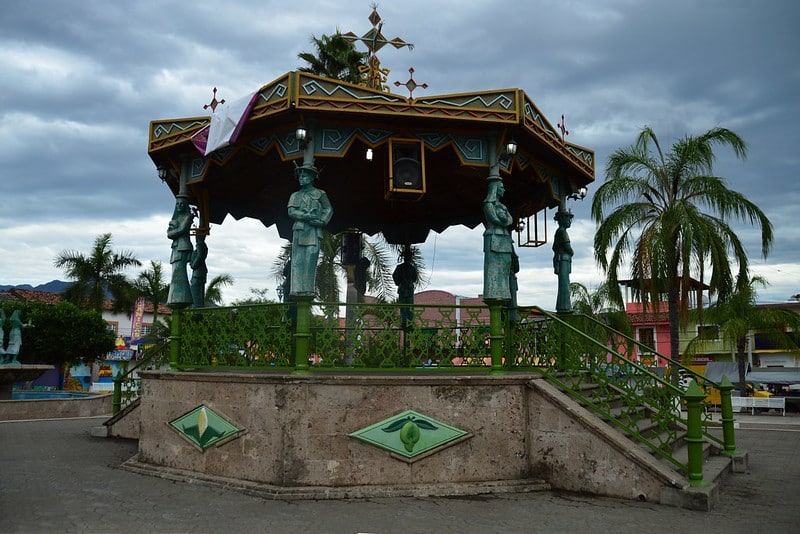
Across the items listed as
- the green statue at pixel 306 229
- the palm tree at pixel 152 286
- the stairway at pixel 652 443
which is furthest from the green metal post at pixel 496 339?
the palm tree at pixel 152 286

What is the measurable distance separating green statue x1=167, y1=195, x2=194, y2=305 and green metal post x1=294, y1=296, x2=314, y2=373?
2632 millimetres

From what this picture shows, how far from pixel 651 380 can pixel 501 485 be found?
2.36 meters

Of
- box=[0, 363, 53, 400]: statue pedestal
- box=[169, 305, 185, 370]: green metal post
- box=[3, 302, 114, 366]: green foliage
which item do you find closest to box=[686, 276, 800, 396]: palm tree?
box=[169, 305, 185, 370]: green metal post

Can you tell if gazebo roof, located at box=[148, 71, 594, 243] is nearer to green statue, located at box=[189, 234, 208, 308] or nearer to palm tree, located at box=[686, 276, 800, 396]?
green statue, located at box=[189, 234, 208, 308]

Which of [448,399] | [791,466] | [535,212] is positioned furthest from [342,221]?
[791,466]

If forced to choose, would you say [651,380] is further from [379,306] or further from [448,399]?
[379,306]

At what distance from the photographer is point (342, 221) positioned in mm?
14250

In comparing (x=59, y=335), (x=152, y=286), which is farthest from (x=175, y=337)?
(x=152, y=286)

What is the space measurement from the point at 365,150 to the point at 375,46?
2.31 meters

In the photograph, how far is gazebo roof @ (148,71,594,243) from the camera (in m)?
8.43

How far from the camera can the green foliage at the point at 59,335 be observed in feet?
94.4

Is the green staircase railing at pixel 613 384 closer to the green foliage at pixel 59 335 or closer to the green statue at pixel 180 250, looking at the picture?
the green statue at pixel 180 250

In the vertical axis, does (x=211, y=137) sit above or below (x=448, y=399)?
above

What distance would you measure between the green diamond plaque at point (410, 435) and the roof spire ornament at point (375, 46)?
6238mm
